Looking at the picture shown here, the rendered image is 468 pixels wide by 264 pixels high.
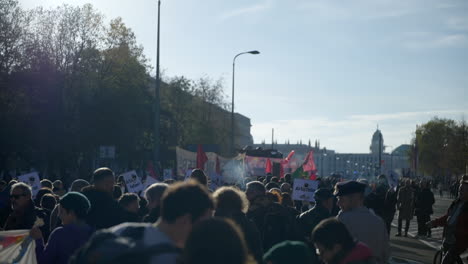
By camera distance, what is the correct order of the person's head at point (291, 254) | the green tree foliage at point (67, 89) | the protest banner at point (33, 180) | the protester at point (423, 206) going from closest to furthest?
the person's head at point (291, 254), the protest banner at point (33, 180), the protester at point (423, 206), the green tree foliage at point (67, 89)

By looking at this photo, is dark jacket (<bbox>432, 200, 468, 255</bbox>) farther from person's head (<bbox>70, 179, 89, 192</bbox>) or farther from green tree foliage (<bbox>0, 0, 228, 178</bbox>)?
green tree foliage (<bbox>0, 0, 228, 178</bbox>)

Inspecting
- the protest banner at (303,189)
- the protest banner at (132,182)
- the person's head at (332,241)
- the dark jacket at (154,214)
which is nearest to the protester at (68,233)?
the dark jacket at (154,214)

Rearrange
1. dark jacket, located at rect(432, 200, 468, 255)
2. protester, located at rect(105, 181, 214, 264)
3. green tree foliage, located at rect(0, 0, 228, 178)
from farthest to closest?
green tree foliage, located at rect(0, 0, 228, 178), dark jacket, located at rect(432, 200, 468, 255), protester, located at rect(105, 181, 214, 264)

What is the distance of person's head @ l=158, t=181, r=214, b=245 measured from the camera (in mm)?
3545

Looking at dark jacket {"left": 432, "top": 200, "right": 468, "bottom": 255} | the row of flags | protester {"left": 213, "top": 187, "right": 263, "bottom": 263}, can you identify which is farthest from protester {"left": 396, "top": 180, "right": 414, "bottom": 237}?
protester {"left": 213, "top": 187, "right": 263, "bottom": 263}

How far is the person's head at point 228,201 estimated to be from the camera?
6031 millimetres

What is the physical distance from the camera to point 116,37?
45781mm

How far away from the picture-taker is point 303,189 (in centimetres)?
1576

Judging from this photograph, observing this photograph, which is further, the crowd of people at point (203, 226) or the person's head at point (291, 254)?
the person's head at point (291, 254)

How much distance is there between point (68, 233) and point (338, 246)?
2350mm

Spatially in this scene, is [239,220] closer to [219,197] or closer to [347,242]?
[219,197]

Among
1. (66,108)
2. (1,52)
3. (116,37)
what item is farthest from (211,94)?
(1,52)

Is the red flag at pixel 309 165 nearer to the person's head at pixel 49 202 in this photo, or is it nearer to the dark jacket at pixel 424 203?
the dark jacket at pixel 424 203

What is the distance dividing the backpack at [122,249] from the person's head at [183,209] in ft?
0.70
